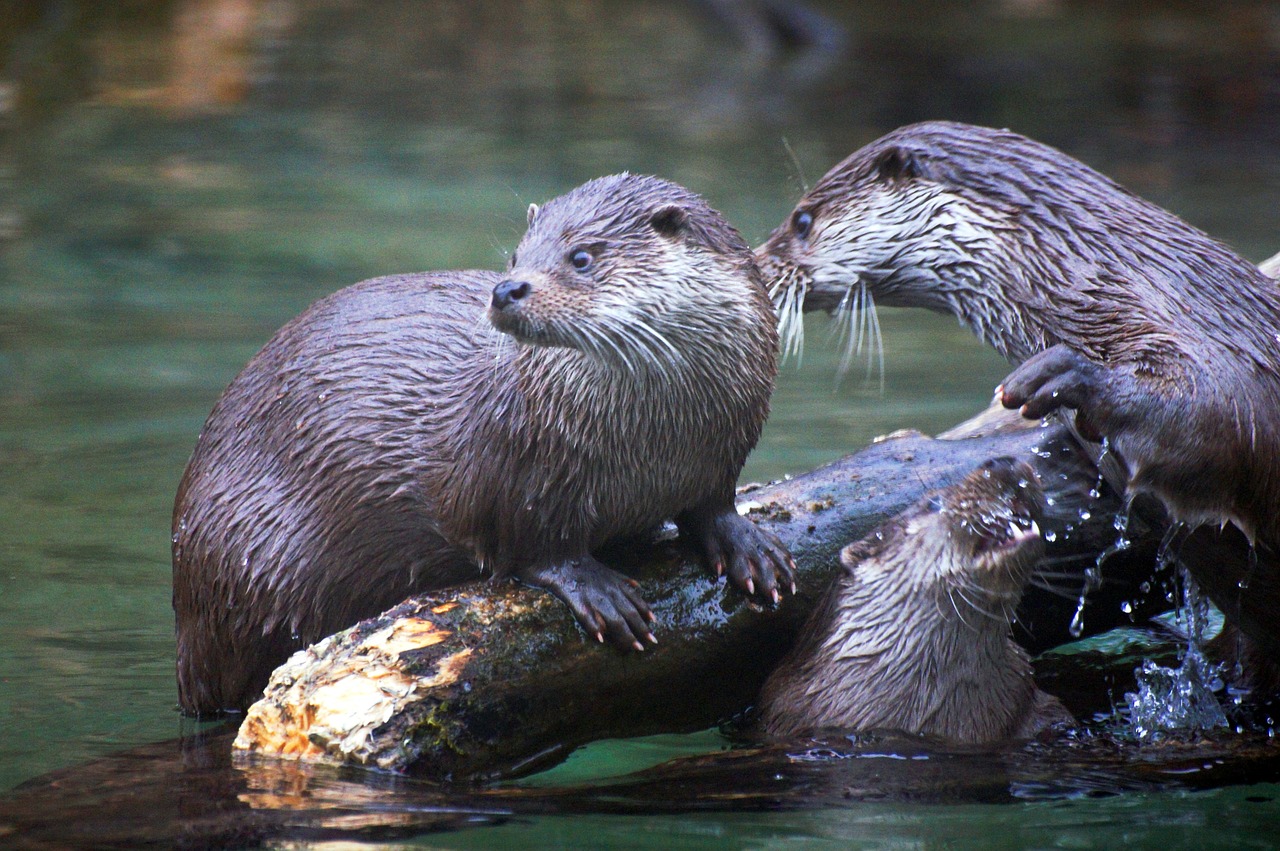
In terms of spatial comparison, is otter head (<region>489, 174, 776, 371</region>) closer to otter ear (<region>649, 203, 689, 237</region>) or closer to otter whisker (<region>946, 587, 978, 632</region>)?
otter ear (<region>649, 203, 689, 237</region>)

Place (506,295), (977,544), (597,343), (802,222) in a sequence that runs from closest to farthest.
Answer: (506,295) < (597,343) < (977,544) < (802,222)

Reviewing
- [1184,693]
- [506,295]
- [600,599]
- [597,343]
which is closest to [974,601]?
[1184,693]

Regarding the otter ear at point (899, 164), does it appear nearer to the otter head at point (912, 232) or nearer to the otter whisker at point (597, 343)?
the otter head at point (912, 232)

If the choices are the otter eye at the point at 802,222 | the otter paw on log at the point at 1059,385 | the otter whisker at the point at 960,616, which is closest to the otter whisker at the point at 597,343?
the otter paw on log at the point at 1059,385

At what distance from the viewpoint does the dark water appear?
3906mm

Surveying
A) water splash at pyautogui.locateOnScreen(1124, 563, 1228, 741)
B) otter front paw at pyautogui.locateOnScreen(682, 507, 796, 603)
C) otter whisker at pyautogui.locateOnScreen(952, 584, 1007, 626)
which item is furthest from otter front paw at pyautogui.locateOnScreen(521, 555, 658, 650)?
water splash at pyautogui.locateOnScreen(1124, 563, 1228, 741)

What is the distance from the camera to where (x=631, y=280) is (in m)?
3.01

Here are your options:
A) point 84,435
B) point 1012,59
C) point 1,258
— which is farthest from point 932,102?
point 84,435

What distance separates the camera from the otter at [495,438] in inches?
120

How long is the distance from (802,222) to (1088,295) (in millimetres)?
791

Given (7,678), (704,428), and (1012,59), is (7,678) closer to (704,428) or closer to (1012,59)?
(704,428)

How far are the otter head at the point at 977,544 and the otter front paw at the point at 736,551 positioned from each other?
8.8 inches

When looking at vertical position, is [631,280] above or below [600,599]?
above

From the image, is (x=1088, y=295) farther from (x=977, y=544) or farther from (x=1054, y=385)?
(x=977, y=544)
